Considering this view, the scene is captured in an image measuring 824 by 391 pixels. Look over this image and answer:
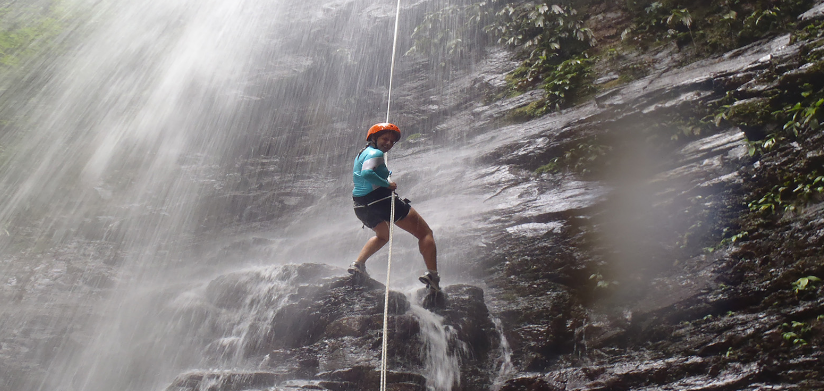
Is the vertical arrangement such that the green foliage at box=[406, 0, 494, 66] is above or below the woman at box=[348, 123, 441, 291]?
above

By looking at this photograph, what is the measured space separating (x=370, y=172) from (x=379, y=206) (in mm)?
432

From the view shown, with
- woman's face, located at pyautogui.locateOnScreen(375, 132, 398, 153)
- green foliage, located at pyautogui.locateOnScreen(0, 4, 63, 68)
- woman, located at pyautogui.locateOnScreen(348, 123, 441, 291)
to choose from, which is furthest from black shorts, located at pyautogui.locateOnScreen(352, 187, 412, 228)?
green foliage, located at pyautogui.locateOnScreen(0, 4, 63, 68)

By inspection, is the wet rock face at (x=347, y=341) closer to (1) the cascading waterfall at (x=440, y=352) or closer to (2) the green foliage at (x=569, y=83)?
(1) the cascading waterfall at (x=440, y=352)

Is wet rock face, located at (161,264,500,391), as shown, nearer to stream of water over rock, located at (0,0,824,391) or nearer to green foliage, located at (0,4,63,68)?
stream of water over rock, located at (0,0,824,391)

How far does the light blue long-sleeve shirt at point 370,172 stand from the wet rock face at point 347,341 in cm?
141

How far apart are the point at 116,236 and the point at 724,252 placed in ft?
37.2

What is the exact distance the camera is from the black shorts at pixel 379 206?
15.5 ft

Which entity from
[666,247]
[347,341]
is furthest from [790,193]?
[347,341]

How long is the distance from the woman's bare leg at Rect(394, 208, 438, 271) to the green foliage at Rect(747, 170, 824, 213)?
11.2 feet

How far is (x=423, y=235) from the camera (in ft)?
16.5

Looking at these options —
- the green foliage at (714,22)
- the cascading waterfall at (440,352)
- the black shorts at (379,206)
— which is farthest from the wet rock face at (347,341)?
the green foliage at (714,22)

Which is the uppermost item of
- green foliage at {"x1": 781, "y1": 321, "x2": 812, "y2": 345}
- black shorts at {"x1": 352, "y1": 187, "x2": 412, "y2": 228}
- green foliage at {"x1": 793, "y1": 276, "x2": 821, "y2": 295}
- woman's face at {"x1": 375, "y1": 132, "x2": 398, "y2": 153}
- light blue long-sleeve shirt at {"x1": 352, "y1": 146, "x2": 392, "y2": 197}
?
woman's face at {"x1": 375, "y1": 132, "x2": 398, "y2": 153}

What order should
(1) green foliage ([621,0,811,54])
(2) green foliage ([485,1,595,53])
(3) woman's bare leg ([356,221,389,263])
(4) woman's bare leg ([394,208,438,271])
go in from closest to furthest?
1. (4) woman's bare leg ([394,208,438,271])
2. (3) woman's bare leg ([356,221,389,263])
3. (1) green foliage ([621,0,811,54])
4. (2) green foliage ([485,1,595,53])

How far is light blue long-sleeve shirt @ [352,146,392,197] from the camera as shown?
179 inches
